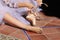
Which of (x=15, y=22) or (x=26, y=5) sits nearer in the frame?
(x=15, y=22)

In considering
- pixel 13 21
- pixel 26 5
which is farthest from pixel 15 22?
pixel 26 5

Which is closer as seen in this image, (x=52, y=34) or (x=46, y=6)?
(x=52, y=34)

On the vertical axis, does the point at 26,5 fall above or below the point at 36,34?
above

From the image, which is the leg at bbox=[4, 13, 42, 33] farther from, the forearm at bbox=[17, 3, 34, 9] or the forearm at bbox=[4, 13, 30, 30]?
the forearm at bbox=[17, 3, 34, 9]

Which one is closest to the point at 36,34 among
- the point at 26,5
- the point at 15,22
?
the point at 15,22

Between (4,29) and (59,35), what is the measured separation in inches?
20.3

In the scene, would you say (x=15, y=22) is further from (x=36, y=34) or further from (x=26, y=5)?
(x=26, y=5)

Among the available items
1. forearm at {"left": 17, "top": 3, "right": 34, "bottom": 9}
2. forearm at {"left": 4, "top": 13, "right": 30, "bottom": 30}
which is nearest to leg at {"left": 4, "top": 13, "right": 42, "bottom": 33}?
forearm at {"left": 4, "top": 13, "right": 30, "bottom": 30}

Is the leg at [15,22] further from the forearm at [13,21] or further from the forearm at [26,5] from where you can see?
the forearm at [26,5]

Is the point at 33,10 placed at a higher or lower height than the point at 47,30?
higher

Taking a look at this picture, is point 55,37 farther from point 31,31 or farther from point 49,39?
point 31,31

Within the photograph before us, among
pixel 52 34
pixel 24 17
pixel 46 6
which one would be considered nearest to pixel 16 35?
pixel 52 34

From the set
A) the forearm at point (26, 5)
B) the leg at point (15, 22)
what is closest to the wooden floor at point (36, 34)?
the leg at point (15, 22)

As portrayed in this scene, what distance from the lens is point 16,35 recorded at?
141 cm
